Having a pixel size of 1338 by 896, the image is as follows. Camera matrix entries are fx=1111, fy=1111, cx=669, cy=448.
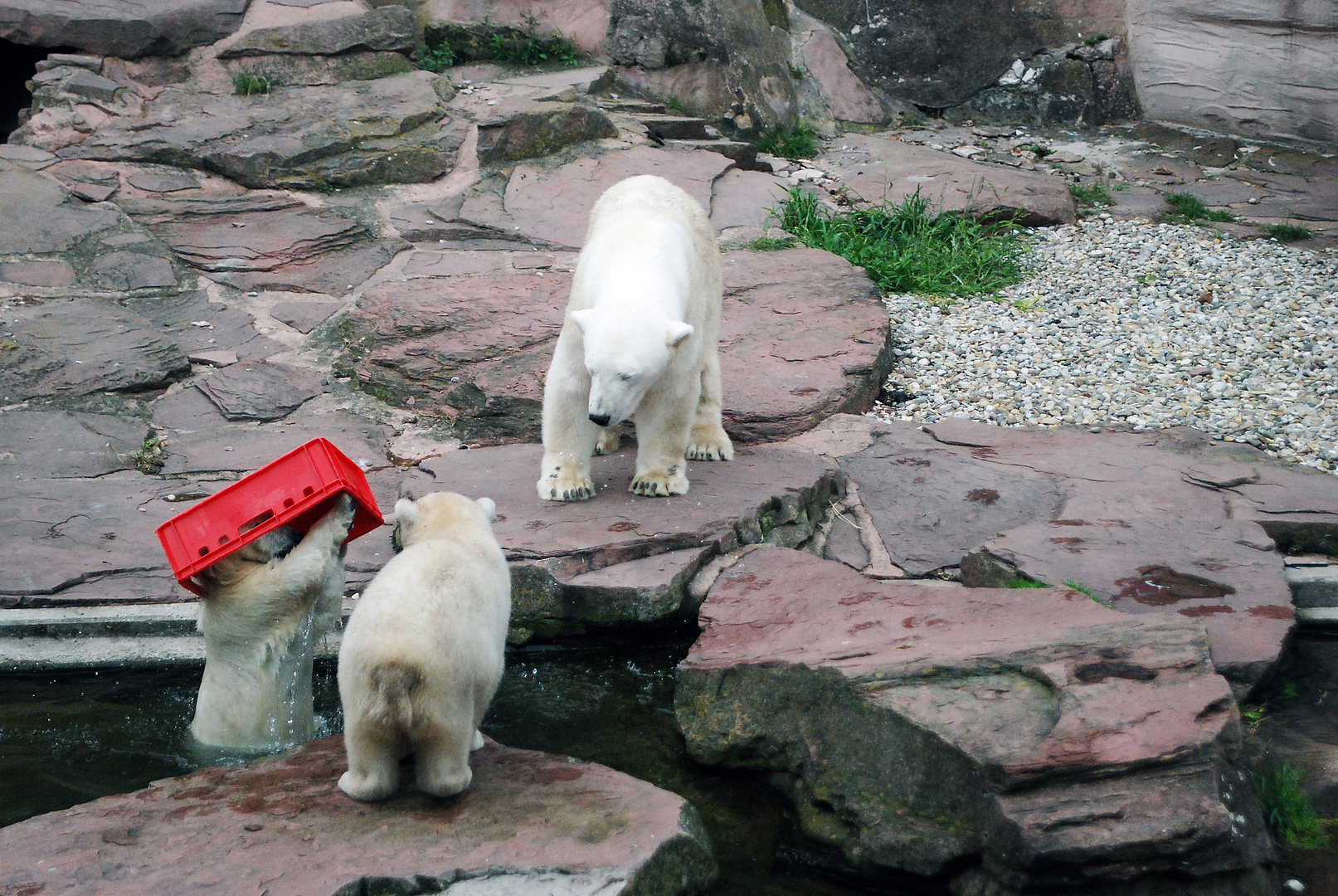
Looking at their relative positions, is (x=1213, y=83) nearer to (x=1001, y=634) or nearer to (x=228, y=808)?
(x=1001, y=634)

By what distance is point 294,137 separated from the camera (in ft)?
22.0

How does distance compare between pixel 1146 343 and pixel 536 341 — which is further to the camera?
pixel 1146 343

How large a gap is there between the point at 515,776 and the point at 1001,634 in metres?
1.30

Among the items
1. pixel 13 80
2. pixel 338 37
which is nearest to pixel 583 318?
pixel 338 37

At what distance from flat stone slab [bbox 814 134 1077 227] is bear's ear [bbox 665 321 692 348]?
3.94 m

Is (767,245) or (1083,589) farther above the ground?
(767,245)

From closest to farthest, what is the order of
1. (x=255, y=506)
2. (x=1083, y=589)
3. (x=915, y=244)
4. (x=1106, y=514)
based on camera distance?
1. (x=255, y=506)
2. (x=1083, y=589)
3. (x=1106, y=514)
4. (x=915, y=244)

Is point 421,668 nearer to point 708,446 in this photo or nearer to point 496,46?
point 708,446

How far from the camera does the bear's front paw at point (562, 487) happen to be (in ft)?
13.1

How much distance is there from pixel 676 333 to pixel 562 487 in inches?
31.3

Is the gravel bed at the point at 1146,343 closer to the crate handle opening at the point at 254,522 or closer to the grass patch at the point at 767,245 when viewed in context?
the grass patch at the point at 767,245

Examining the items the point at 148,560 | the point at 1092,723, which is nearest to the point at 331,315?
the point at 148,560

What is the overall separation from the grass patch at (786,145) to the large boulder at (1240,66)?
2800 millimetres

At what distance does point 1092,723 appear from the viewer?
251cm
